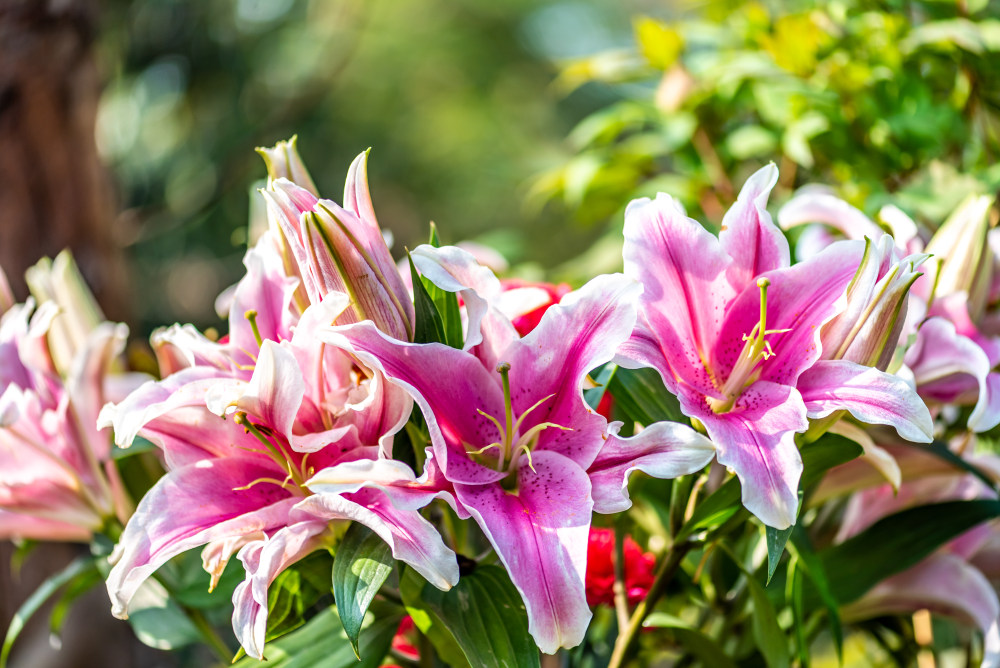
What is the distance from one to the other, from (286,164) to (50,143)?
747 mm

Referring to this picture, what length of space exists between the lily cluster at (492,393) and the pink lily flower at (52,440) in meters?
0.03

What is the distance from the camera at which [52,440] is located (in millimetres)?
412

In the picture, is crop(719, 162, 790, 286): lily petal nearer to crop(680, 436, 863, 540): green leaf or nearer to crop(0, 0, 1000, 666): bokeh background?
crop(680, 436, 863, 540): green leaf

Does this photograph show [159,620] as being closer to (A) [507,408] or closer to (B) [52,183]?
(A) [507,408]

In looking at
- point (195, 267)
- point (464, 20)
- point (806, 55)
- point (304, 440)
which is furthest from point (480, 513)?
point (464, 20)

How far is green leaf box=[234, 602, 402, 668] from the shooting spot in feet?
1.21

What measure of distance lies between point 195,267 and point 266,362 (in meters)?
4.26

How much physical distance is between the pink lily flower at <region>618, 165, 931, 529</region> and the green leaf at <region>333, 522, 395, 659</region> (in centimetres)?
11

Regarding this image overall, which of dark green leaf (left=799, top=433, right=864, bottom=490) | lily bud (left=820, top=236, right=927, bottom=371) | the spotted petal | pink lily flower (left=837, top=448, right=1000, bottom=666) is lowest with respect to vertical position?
pink lily flower (left=837, top=448, right=1000, bottom=666)

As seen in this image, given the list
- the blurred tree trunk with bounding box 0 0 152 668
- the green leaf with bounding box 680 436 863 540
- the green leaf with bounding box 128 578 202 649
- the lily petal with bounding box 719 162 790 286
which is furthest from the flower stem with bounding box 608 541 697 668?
the blurred tree trunk with bounding box 0 0 152 668

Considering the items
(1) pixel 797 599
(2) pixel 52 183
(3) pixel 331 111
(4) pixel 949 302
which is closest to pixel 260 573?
(1) pixel 797 599

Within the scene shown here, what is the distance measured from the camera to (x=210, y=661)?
1.67 m

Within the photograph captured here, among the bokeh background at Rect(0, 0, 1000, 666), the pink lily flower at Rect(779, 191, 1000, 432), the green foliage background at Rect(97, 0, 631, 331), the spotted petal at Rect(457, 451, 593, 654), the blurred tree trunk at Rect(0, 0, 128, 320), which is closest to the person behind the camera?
the spotted petal at Rect(457, 451, 593, 654)

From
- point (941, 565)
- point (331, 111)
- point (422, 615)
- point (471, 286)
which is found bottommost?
point (331, 111)
